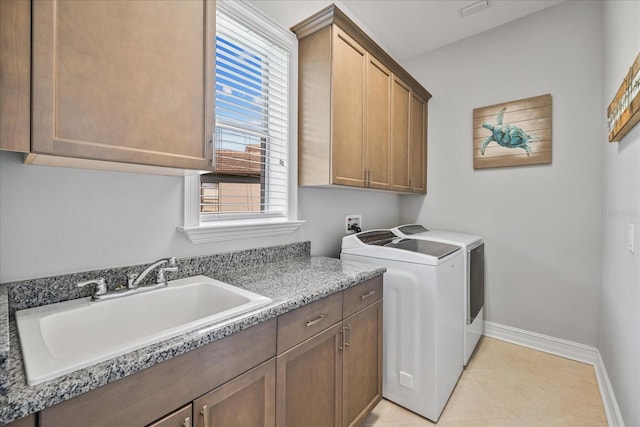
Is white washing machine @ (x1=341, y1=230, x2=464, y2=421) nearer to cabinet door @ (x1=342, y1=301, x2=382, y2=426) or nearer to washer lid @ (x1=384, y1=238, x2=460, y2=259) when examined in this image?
washer lid @ (x1=384, y1=238, x2=460, y2=259)

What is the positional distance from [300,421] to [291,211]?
3.80 feet

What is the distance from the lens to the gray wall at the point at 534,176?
2.32 meters

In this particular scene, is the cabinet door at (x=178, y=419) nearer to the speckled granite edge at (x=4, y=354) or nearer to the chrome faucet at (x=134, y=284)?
the speckled granite edge at (x=4, y=354)

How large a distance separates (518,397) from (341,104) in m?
2.21

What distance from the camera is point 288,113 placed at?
6.38 feet

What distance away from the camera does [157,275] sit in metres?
1.25

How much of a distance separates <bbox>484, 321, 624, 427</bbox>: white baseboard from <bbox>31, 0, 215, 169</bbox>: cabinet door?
2.58 m

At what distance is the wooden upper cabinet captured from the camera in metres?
1.83

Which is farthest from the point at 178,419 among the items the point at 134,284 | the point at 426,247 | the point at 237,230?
the point at 426,247

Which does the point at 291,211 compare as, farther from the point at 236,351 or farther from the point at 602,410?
the point at 602,410

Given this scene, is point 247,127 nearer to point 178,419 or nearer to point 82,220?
point 82,220

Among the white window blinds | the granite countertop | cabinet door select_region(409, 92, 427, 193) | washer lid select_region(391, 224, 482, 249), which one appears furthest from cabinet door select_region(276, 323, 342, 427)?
cabinet door select_region(409, 92, 427, 193)

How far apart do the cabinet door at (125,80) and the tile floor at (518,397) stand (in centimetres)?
184

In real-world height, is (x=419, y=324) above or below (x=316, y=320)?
below
